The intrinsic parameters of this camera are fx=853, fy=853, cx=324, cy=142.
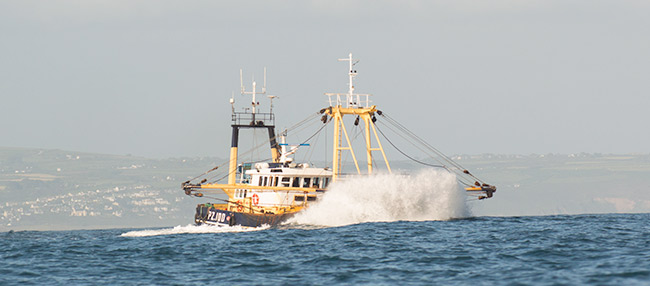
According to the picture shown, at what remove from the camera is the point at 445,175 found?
6075 centimetres

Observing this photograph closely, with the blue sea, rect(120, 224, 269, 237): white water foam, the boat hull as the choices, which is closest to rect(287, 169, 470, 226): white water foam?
the boat hull

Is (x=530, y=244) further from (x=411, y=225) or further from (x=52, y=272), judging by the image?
(x=52, y=272)

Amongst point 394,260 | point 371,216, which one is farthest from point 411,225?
point 394,260

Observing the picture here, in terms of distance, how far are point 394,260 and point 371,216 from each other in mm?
24097

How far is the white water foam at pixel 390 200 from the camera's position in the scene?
60188 millimetres

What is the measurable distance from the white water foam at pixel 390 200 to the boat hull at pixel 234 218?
7.01ft

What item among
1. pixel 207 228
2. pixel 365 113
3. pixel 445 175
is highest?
pixel 365 113

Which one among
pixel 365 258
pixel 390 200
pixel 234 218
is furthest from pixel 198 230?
pixel 365 258

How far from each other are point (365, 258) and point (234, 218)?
103 feet

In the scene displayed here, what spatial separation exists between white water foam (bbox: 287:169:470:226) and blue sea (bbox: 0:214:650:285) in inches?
309

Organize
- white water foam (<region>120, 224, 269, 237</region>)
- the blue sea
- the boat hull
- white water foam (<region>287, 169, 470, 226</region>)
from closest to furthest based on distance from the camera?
the blue sea → white water foam (<region>287, 169, 470, 226</region>) → white water foam (<region>120, 224, 269, 237</region>) → the boat hull

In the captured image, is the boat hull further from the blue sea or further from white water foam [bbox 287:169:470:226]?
the blue sea

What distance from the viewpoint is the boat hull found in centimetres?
6250

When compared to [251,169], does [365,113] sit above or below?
above
